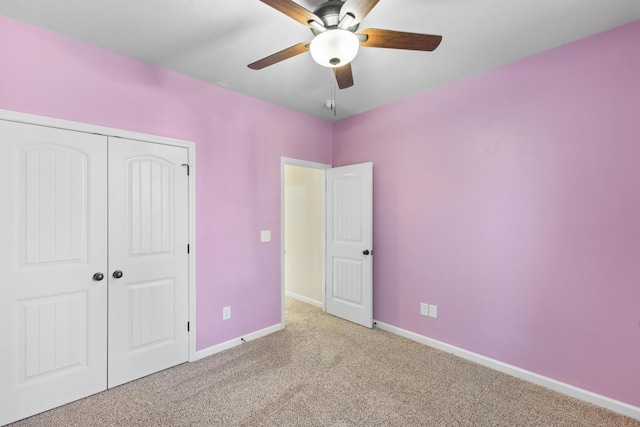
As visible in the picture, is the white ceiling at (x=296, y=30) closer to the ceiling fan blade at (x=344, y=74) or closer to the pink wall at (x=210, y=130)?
the pink wall at (x=210, y=130)

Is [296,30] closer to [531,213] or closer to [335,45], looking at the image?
[335,45]

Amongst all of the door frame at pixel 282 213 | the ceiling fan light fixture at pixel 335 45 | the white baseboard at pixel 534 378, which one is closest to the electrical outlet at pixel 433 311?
the white baseboard at pixel 534 378

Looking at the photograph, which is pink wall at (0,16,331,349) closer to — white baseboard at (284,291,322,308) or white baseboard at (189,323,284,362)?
white baseboard at (189,323,284,362)

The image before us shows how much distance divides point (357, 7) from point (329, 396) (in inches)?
96.9

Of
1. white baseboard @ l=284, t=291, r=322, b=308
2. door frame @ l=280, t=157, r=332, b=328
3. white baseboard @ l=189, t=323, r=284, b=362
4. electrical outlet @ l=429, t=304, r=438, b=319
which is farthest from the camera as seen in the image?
white baseboard @ l=284, t=291, r=322, b=308

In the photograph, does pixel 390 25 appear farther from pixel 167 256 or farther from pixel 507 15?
pixel 167 256

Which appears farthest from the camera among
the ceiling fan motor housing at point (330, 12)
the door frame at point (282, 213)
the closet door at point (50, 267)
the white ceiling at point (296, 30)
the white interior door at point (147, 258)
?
the door frame at point (282, 213)

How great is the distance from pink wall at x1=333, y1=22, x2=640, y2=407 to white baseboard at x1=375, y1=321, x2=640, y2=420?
4cm

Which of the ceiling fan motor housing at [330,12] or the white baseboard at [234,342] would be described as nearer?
the ceiling fan motor housing at [330,12]

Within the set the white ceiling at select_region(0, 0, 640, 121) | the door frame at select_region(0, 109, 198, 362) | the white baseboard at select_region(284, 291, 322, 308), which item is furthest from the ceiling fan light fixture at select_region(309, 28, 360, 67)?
the white baseboard at select_region(284, 291, 322, 308)

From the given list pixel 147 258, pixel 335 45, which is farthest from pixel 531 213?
pixel 147 258

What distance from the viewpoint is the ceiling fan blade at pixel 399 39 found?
147 centimetres

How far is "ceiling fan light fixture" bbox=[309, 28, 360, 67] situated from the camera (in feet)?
4.64

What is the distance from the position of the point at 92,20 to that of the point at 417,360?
3.62 m
